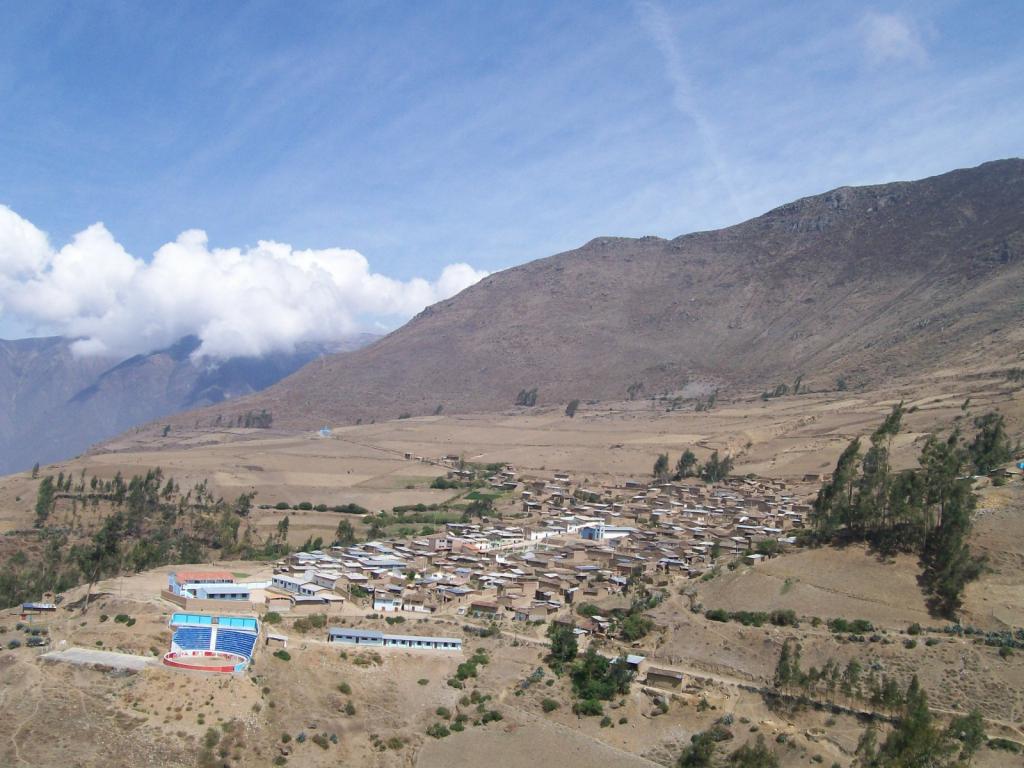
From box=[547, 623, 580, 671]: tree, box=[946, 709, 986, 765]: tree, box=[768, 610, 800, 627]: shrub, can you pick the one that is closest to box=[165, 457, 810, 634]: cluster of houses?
box=[547, 623, 580, 671]: tree

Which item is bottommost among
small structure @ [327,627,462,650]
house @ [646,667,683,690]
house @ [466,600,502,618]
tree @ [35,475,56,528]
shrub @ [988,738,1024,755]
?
shrub @ [988,738,1024,755]

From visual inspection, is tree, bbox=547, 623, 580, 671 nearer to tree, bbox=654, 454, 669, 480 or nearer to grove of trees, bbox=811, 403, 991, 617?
grove of trees, bbox=811, 403, 991, 617

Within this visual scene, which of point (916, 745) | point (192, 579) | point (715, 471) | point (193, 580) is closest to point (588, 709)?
point (916, 745)

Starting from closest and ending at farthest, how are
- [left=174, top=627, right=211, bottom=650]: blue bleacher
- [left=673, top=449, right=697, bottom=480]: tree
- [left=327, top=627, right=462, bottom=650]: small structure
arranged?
[left=174, top=627, right=211, bottom=650]: blue bleacher < [left=327, top=627, right=462, bottom=650]: small structure < [left=673, top=449, right=697, bottom=480]: tree

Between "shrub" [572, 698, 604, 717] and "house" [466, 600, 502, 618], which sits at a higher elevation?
"house" [466, 600, 502, 618]

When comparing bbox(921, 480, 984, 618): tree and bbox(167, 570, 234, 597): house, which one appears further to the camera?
bbox(167, 570, 234, 597): house

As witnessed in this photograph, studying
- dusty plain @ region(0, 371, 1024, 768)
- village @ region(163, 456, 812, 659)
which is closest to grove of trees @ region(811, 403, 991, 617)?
dusty plain @ region(0, 371, 1024, 768)

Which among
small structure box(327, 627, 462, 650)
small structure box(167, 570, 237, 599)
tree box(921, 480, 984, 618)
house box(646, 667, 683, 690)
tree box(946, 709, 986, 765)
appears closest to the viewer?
tree box(946, 709, 986, 765)
